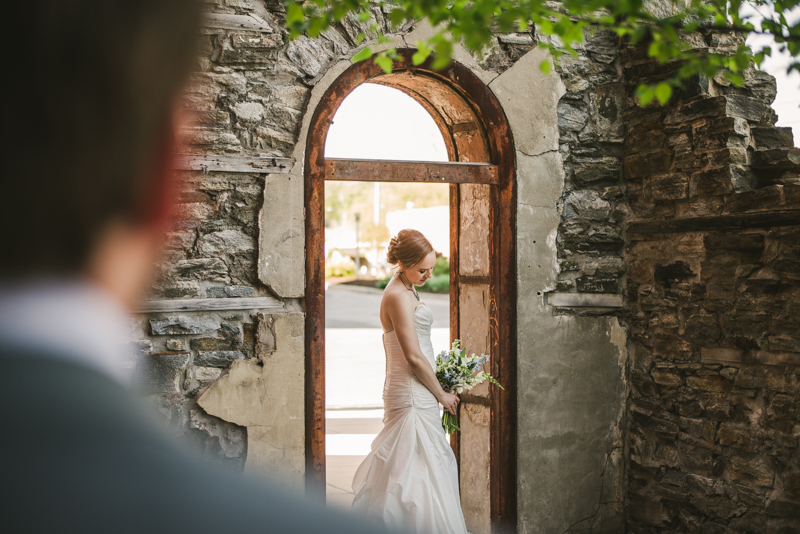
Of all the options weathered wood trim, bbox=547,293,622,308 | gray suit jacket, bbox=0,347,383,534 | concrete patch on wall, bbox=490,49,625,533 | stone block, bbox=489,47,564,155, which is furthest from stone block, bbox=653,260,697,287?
gray suit jacket, bbox=0,347,383,534

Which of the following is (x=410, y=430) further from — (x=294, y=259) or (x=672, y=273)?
(x=672, y=273)

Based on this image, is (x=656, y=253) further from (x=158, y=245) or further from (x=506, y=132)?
(x=158, y=245)

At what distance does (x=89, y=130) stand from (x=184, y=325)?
341 centimetres

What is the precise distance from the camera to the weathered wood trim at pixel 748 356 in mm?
3549

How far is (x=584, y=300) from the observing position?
4.39 m

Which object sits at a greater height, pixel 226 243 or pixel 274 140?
pixel 274 140

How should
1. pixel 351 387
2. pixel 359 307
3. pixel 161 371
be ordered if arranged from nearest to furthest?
pixel 161 371 < pixel 351 387 < pixel 359 307

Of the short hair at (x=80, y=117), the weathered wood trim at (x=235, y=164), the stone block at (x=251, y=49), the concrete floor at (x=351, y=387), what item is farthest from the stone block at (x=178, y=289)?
the short hair at (x=80, y=117)

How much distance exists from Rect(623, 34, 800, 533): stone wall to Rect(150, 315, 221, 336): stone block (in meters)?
2.67

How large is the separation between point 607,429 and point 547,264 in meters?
1.18

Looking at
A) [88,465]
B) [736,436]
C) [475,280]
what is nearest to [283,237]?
[475,280]

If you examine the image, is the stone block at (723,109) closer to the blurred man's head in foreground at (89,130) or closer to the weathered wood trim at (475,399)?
the weathered wood trim at (475,399)

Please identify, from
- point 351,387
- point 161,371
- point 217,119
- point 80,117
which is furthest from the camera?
point 351,387

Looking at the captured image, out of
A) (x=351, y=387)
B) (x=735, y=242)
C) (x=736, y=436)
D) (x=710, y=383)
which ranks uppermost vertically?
(x=735, y=242)
